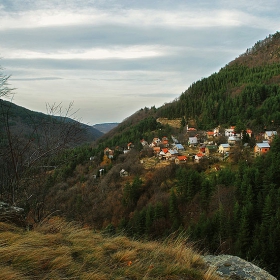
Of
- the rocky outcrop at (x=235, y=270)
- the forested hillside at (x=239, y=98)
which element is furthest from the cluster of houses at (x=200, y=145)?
the rocky outcrop at (x=235, y=270)

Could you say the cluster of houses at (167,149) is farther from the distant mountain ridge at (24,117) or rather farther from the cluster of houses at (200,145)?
the distant mountain ridge at (24,117)

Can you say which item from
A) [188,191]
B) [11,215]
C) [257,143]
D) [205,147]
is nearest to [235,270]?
[11,215]

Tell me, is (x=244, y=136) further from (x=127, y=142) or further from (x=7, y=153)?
(x=7, y=153)

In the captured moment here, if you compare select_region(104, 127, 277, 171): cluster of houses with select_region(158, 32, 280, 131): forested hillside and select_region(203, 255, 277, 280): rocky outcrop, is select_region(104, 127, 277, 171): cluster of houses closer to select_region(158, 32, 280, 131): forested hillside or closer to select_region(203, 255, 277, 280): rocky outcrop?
select_region(158, 32, 280, 131): forested hillside

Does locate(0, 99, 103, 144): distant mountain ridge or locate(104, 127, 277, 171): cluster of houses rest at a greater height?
locate(0, 99, 103, 144): distant mountain ridge

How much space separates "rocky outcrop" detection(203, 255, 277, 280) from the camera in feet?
10.4

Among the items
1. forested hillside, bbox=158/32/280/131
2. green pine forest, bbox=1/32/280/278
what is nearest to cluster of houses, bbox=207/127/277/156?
green pine forest, bbox=1/32/280/278

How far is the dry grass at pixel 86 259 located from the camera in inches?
93.8

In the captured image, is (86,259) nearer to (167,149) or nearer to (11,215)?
(11,215)

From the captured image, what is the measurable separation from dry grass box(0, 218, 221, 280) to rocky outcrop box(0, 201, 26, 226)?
0.23m

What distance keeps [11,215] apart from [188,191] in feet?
77.1

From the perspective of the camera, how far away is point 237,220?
59.5ft

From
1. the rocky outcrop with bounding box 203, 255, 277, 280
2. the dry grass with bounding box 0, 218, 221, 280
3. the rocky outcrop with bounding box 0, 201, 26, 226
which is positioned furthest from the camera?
the rocky outcrop with bounding box 0, 201, 26, 226

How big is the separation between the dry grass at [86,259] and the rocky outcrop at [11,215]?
0.23 metres
